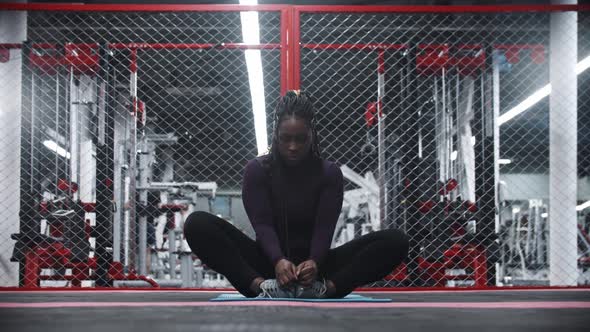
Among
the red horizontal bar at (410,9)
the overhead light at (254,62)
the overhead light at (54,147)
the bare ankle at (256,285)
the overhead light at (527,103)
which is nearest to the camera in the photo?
the bare ankle at (256,285)

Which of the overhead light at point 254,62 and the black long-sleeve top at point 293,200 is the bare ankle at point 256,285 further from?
the overhead light at point 254,62

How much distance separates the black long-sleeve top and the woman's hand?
0.17 meters

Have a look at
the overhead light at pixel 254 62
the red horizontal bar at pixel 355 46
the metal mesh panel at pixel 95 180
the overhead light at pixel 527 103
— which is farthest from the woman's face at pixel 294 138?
the overhead light at pixel 527 103

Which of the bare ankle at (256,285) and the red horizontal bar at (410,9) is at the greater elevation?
the red horizontal bar at (410,9)

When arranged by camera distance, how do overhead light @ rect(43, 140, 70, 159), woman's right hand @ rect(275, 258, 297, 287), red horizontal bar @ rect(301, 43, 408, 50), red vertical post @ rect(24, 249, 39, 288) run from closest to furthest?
woman's right hand @ rect(275, 258, 297, 287)
red horizontal bar @ rect(301, 43, 408, 50)
red vertical post @ rect(24, 249, 39, 288)
overhead light @ rect(43, 140, 70, 159)

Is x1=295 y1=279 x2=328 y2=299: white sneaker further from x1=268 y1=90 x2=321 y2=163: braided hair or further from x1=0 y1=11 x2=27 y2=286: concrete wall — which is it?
x1=0 y1=11 x2=27 y2=286: concrete wall

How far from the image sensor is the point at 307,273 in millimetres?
1902

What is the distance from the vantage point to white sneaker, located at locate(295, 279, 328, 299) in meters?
1.92

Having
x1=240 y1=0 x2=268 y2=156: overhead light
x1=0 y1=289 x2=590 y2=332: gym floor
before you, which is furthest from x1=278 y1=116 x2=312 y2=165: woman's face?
x1=240 y1=0 x2=268 y2=156: overhead light

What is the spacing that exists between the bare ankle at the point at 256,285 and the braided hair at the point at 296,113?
41 cm

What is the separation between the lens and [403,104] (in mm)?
4035

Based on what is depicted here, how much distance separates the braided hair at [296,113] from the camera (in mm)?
2150

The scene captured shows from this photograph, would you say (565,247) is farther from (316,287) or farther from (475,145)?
(316,287)

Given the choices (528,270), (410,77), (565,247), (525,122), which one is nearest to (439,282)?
(565,247)
